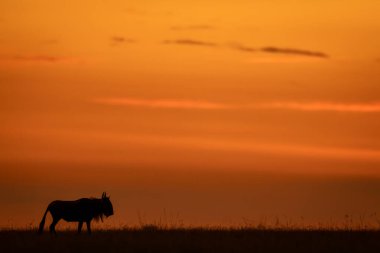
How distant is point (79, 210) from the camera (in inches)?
1194

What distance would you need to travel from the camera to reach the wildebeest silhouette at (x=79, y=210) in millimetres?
30172
